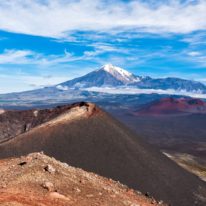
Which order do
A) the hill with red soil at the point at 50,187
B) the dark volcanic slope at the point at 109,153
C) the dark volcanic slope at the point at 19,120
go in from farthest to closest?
the dark volcanic slope at the point at 19,120, the dark volcanic slope at the point at 109,153, the hill with red soil at the point at 50,187

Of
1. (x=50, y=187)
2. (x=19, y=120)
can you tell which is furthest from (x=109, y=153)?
(x=19, y=120)

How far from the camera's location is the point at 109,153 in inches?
2039

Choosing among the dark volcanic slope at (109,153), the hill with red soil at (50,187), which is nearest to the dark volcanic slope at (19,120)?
the dark volcanic slope at (109,153)

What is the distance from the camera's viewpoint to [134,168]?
49.7 m

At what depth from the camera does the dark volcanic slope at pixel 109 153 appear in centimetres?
4812

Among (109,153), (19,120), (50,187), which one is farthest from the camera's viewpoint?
(19,120)

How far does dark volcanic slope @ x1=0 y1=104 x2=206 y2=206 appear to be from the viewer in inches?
1895

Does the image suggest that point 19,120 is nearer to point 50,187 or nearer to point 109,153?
point 109,153

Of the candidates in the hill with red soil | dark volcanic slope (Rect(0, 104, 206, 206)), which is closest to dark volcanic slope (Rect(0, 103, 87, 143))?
dark volcanic slope (Rect(0, 104, 206, 206))

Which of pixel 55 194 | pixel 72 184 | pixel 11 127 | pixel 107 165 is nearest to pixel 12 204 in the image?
pixel 55 194

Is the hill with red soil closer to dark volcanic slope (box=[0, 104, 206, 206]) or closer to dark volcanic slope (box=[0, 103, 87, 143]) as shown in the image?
dark volcanic slope (box=[0, 104, 206, 206])

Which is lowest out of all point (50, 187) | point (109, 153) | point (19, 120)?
point (109, 153)

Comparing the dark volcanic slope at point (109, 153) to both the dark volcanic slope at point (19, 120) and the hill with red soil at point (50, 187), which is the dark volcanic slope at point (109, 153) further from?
the hill with red soil at point (50, 187)

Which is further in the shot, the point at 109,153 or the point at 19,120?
the point at 19,120
